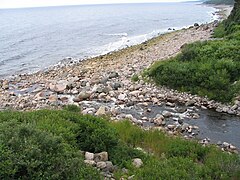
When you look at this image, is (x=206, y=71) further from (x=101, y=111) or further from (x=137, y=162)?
(x=137, y=162)

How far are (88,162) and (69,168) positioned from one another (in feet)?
4.46

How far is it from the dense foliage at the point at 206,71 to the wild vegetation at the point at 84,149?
6517 mm

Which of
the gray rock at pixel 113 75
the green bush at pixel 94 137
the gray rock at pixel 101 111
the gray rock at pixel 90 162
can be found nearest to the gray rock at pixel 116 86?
the gray rock at pixel 113 75

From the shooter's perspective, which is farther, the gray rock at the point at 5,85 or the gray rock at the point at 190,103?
the gray rock at the point at 5,85

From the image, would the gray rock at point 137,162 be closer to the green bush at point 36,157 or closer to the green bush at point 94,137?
the green bush at point 94,137

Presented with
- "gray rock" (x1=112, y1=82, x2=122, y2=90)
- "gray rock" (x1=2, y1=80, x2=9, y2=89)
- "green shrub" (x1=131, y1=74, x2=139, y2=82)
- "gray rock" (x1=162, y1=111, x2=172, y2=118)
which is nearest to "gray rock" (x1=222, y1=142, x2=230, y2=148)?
"gray rock" (x1=162, y1=111, x2=172, y2=118)

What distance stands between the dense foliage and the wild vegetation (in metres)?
6.52

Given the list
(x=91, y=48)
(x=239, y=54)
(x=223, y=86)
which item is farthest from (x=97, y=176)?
(x=91, y=48)

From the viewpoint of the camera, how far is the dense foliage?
674 inches

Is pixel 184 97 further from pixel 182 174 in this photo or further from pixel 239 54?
pixel 182 174

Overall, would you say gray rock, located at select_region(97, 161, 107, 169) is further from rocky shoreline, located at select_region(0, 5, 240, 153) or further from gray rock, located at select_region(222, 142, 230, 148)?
gray rock, located at select_region(222, 142, 230, 148)

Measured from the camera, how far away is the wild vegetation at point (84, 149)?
6.97 metres

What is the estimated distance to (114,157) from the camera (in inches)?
367

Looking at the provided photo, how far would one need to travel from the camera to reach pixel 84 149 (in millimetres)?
9547
